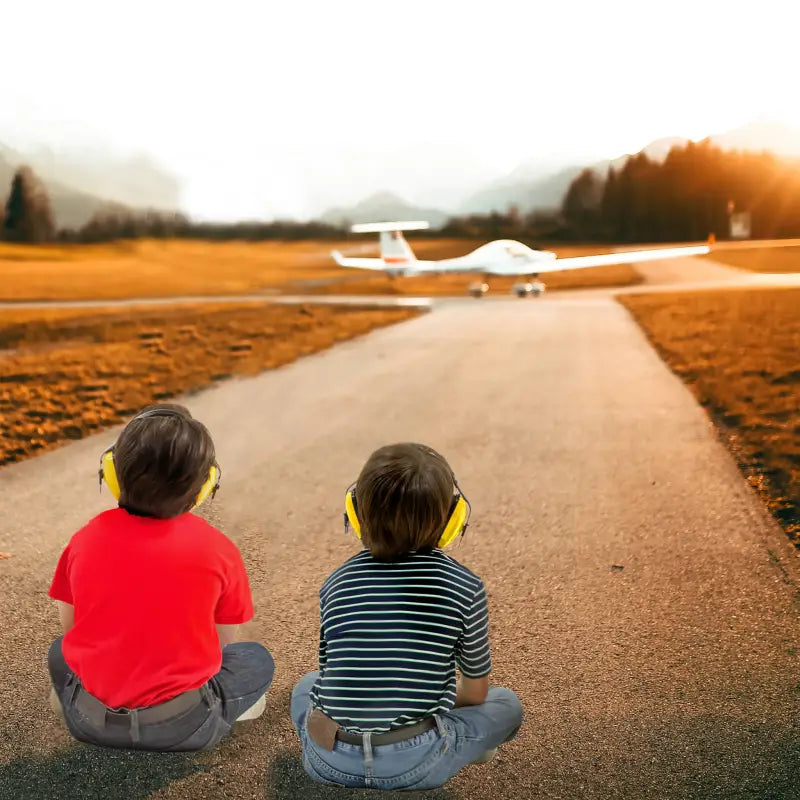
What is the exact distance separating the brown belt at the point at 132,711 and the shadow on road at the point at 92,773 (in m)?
0.25

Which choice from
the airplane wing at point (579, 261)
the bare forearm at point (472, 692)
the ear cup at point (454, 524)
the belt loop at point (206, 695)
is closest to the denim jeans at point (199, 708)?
the belt loop at point (206, 695)

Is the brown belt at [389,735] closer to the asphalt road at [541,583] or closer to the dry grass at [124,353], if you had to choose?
the asphalt road at [541,583]

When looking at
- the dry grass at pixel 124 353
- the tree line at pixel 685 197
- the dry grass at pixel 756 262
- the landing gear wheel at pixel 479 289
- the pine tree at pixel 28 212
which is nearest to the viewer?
the dry grass at pixel 124 353

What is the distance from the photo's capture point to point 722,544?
4.90 meters

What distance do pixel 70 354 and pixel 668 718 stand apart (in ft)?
41.4

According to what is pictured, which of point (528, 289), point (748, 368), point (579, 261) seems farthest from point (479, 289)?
point (748, 368)

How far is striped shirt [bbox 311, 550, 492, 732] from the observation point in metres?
2.37

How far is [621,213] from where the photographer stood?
44.5 feet

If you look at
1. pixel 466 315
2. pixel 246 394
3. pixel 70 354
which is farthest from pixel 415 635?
pixel 466 315

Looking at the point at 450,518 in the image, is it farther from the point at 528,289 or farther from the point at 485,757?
the point at 528,289

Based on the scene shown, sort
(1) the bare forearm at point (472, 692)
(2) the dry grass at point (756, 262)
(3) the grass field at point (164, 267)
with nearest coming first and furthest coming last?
1. (1) the bare forearm at point (472, 692)
2. (3) the grass field at point (164, 267)
3. (2) the dry grass at point (756, 262)

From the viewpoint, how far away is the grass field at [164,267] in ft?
38.8

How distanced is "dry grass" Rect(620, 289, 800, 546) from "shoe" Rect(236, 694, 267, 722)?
3.56m

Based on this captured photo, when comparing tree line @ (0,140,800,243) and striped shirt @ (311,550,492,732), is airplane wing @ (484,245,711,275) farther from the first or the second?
striped shirt @ (311,550,492,732)
